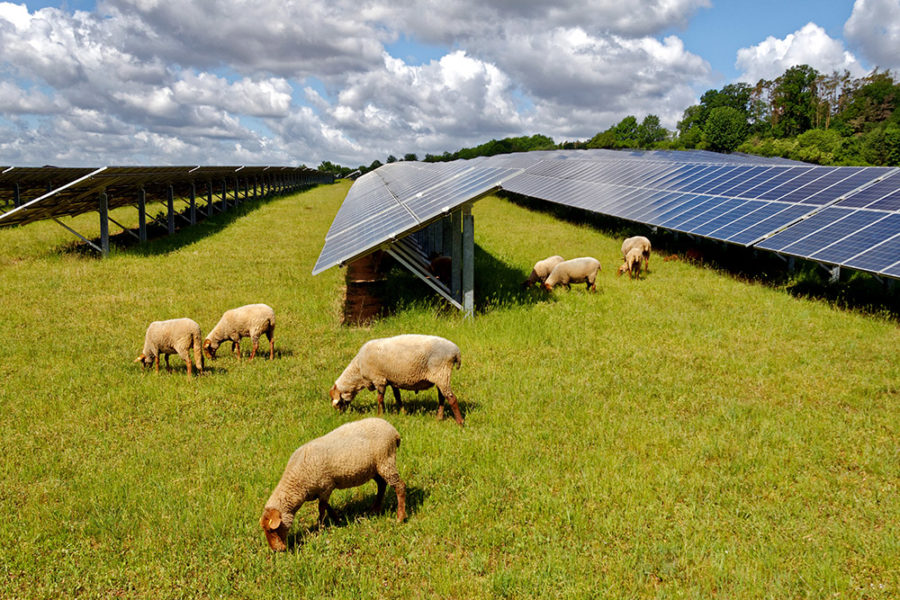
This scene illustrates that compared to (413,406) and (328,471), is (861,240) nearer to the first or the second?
(413,406)

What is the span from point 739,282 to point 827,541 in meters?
12.1

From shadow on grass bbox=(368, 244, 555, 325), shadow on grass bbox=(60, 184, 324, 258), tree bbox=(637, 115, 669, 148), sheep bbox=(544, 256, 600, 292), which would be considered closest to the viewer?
shadow on grass bbox=(368, 244, 555, 325)

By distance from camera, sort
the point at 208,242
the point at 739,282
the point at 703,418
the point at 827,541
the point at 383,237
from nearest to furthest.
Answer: the point at 827,541, the point at 703,418, the point at 383,237, the point at 739,282, the point at 208,242

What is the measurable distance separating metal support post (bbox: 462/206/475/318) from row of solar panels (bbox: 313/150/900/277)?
48 centimetres

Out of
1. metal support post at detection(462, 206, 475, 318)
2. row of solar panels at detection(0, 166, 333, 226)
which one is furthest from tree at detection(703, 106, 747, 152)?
metal support post at detection(462, 206, 475, 318)

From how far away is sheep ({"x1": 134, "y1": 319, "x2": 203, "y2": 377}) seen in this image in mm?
9859

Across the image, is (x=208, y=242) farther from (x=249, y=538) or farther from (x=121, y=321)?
(x=249, y=538)

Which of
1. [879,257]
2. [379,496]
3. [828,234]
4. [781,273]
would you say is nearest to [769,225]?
[781,273]

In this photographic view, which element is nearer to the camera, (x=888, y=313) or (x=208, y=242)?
(x=888, y=313)

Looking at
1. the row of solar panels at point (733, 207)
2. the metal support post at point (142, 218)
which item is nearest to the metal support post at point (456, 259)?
the row of solar panels at point (733, 207)

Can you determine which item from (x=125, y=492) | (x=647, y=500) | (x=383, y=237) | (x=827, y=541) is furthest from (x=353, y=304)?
(x=827, y=541)

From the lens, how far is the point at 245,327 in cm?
1081

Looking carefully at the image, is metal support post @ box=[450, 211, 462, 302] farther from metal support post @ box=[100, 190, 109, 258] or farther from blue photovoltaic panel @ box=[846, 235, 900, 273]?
metal support post @ box=[100, 190, 109, 258]

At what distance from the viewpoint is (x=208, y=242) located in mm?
25422
